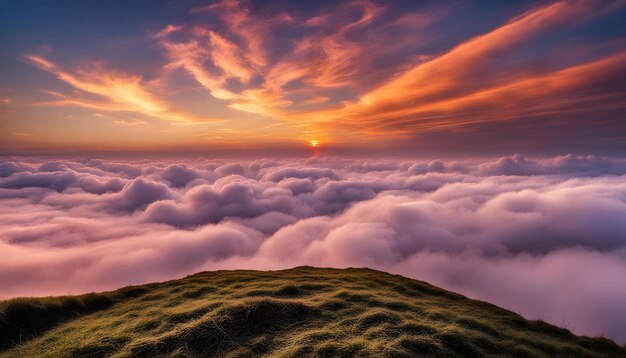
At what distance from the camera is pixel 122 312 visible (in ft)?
57.7

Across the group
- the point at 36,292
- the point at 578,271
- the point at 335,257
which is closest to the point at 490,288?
the point at 578,271

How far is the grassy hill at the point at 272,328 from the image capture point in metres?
12.0

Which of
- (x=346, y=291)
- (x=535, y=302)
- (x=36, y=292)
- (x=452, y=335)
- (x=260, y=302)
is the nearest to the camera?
(x=452, y=335)

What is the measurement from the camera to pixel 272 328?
14.1m

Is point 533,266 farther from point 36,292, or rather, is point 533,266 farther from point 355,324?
point 36,292

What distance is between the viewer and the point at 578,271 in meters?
176

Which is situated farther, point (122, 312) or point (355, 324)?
point (122, 312)

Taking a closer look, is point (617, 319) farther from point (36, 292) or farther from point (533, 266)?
point (36, 292)

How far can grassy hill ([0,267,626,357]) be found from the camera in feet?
39.5

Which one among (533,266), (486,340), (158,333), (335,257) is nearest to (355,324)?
(486,340)

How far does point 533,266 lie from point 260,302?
22867cm

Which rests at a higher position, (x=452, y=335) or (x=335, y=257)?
(x=452, y=335)

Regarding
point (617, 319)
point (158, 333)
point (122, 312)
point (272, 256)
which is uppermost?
point (158, 333)

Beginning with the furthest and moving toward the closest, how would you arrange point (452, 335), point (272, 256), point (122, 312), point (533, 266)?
point (533, 266)
point (272, 256)
point (122, 312)
point (452, 335)
